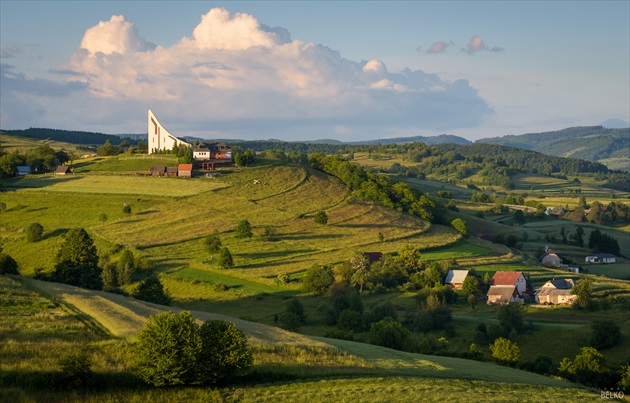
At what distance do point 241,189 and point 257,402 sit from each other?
92.6m

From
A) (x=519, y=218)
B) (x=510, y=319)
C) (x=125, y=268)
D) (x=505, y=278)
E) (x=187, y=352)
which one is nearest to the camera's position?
(x=187, y=352)

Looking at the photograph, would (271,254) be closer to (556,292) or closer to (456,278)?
(456,278)

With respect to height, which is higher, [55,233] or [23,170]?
[23,170]

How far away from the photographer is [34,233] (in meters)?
95.1

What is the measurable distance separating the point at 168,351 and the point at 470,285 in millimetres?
61580

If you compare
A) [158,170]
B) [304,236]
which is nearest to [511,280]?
[304,236]

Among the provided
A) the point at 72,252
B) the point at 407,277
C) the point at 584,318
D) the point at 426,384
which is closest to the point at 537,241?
the point at 407,277

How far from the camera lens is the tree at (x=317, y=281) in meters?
85.3

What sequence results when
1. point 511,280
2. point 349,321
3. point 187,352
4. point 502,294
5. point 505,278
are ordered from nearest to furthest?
point 187,352 → point 349,321 → point 502,294 → point 511,280 → point 505,278

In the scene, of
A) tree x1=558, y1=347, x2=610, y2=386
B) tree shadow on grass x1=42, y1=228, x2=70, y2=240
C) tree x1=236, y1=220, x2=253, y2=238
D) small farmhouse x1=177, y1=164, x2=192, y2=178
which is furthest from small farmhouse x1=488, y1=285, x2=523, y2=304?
small farmhouse x1=177, y1=164, x2=192, y2=178

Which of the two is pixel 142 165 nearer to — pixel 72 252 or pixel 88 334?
pixel 72 252

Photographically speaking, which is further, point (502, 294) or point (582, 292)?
point (502, 294)

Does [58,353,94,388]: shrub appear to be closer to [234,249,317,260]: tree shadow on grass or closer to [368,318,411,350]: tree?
[368,318,411,350]: tree

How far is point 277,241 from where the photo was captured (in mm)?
102812
